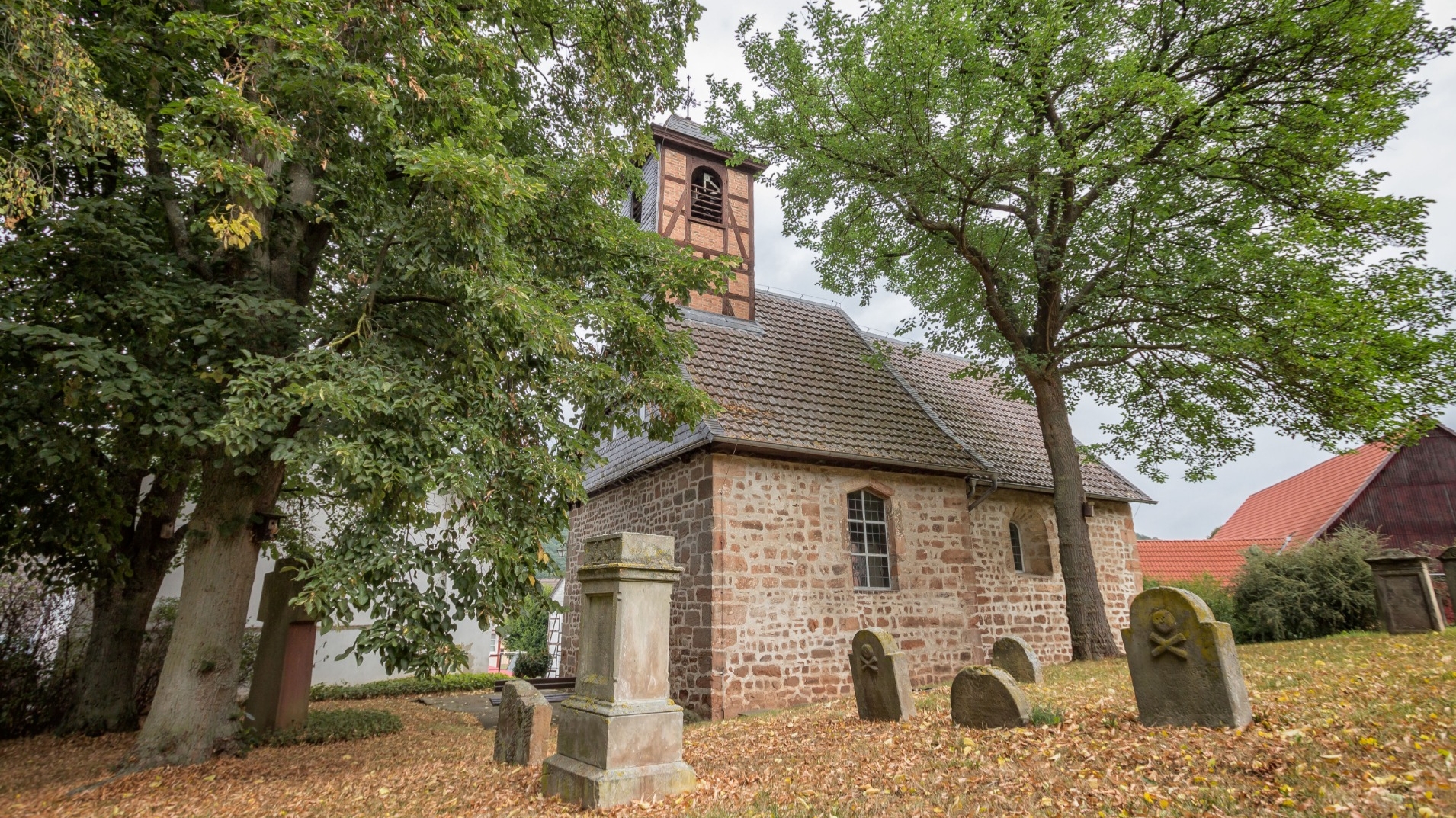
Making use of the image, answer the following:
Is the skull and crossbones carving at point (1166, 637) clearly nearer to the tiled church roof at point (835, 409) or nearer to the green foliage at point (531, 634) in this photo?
the green foliage at point (531, 634)

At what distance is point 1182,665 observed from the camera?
503 cm

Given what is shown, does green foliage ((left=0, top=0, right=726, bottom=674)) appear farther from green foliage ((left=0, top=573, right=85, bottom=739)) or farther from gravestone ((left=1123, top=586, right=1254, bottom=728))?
gravestone ((left=1123, top=586, right=1254, bottom=728))

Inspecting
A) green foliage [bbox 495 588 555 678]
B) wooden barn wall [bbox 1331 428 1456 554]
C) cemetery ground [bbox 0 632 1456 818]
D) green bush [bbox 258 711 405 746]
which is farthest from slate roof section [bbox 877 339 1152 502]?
wooden barn wall [bbox 1331 428 1456 554]

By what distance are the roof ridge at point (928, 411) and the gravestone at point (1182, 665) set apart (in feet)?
23.4

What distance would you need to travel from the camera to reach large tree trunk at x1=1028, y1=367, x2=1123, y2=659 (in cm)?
1042

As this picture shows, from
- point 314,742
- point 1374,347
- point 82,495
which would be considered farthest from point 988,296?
point 82,495

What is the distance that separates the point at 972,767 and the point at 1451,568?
9.29 m

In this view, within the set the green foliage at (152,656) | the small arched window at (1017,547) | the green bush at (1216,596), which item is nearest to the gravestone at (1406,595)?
the green bush at (1216,596)

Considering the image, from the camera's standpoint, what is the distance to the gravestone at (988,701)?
18.8ft

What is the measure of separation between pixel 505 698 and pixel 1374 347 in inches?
447

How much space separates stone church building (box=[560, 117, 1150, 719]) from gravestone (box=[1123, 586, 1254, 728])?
553cm

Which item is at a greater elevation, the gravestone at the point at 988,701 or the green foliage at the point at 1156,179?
the green foliage at the point at 1156,179

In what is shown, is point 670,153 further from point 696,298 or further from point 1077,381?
point 1077,381

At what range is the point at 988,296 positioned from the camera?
11828 millimetres
